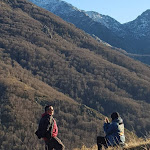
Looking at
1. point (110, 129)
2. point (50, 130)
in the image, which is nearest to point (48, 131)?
point (50, 130)

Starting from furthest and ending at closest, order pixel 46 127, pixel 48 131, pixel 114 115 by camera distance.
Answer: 1. pixel 114 115
2. pixel 48 131
3. pixel 46 127

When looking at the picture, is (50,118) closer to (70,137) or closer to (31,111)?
(70,137)

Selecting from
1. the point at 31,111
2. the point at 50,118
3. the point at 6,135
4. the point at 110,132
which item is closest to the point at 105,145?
the point at 110,132

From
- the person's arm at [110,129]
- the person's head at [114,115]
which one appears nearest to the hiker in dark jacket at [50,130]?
the person's arm at [110,129]

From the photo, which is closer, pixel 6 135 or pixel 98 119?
pixel 6 135

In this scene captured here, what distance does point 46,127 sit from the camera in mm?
10891

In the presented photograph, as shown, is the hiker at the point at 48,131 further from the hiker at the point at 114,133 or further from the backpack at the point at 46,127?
the hiker at the point at 114,133

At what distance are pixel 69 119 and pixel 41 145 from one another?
5467 cm

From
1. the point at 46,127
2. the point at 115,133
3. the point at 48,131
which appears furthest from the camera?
the point at 115,133

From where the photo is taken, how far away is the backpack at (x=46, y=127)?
35.8 ft

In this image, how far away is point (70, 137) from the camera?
539ft

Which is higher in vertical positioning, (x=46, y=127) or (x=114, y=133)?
(x=114, y=133)

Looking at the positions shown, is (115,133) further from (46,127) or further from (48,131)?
(46,127)

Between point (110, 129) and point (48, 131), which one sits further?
point (110, 129)
